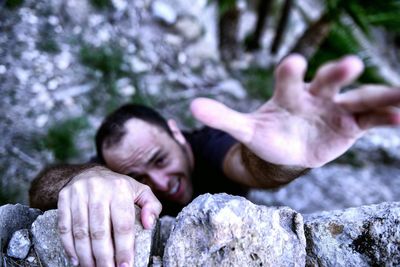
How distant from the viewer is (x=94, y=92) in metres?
2.77

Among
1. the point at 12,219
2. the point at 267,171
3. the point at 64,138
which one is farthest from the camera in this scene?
the point at 64,138

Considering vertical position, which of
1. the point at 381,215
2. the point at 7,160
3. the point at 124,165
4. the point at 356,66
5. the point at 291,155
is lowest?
the point at 7,160

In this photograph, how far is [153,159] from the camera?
2000mm

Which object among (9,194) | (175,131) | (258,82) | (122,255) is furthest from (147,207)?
(258,82)

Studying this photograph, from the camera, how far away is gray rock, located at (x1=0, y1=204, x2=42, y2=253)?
1.14m

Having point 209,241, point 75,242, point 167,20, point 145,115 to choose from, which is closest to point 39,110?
point 145,115

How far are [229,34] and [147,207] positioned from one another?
7.69ft

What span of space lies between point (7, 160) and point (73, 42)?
2.96 feet

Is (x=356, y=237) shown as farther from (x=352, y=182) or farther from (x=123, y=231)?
(x=352, y=182)

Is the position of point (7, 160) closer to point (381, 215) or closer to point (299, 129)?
point (299, 129)

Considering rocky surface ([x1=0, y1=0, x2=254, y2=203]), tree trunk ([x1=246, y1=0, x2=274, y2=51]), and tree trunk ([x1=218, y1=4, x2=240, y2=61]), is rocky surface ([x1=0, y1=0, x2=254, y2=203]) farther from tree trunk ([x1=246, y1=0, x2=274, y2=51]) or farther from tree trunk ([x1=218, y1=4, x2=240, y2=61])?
tree trunk ([x1=246, y1=0, x2=274, y2=51])

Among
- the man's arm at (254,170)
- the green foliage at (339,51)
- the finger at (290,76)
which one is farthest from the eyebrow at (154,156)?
the green foliage at (339,51)

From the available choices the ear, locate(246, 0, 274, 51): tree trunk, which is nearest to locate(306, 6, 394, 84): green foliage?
locate(246, 0, 274, 51): tree trunk

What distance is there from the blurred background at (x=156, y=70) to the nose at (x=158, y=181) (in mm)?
796
